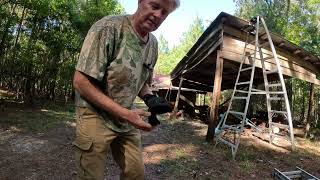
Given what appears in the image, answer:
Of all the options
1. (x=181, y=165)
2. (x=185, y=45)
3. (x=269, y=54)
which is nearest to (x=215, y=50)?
(x=269, y=54)

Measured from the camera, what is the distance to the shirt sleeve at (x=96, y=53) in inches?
85.5

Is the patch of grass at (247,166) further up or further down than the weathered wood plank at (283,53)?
further down

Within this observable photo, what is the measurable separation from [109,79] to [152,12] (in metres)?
0.55

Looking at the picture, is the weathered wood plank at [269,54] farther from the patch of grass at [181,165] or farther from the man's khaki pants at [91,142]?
the man's khaki pants at [91,142]

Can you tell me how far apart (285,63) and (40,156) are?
809 centimetres

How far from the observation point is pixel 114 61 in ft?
7.47

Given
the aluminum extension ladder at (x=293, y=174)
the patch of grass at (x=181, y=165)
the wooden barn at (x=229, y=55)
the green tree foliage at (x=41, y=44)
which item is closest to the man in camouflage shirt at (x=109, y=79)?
the patch of grass at (x=181, y=165)

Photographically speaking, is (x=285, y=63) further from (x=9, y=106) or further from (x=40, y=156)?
(x=9, y=106)

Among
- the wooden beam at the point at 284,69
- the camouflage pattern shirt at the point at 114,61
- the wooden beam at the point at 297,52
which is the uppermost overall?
the wooden beam at the point at 297,52

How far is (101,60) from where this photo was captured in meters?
2.19

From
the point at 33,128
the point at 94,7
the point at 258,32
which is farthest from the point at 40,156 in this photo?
the point at 94,7

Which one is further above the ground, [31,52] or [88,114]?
[31,52]

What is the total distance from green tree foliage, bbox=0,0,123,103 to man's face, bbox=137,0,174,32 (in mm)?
11468

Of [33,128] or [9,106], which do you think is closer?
[33,128]
